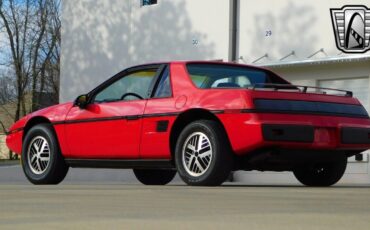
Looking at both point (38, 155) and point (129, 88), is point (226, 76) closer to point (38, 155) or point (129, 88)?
point (129, 88)

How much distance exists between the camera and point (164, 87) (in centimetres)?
848

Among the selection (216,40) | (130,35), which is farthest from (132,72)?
(130,35)

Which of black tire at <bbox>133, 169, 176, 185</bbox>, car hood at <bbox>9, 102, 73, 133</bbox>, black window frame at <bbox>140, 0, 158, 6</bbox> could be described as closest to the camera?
car hood at <bbox>9, 102, 73, 133</bbox>

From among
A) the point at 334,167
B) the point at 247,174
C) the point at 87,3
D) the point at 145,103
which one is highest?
the point at 87,3

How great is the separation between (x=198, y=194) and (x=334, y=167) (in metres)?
2.86

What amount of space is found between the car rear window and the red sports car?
1 cm

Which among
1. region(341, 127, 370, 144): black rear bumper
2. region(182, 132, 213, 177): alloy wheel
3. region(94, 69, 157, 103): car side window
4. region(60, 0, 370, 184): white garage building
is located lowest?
region(182, 132, 213, 177): alloy wheel

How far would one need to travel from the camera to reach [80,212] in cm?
466

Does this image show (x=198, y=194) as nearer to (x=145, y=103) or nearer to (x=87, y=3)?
(x=145, y=103)

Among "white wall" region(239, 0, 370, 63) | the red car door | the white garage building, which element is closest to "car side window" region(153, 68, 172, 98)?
the red car door

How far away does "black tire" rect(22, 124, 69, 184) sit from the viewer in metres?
9.23

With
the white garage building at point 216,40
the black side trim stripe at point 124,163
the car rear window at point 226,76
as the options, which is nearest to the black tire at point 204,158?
the black side trim stripe at point 124,163

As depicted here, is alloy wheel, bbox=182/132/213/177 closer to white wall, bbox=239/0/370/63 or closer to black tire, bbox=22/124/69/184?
black tire, bbox=22/124/69/184

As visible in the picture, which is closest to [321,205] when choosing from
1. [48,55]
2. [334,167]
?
[334,167]
